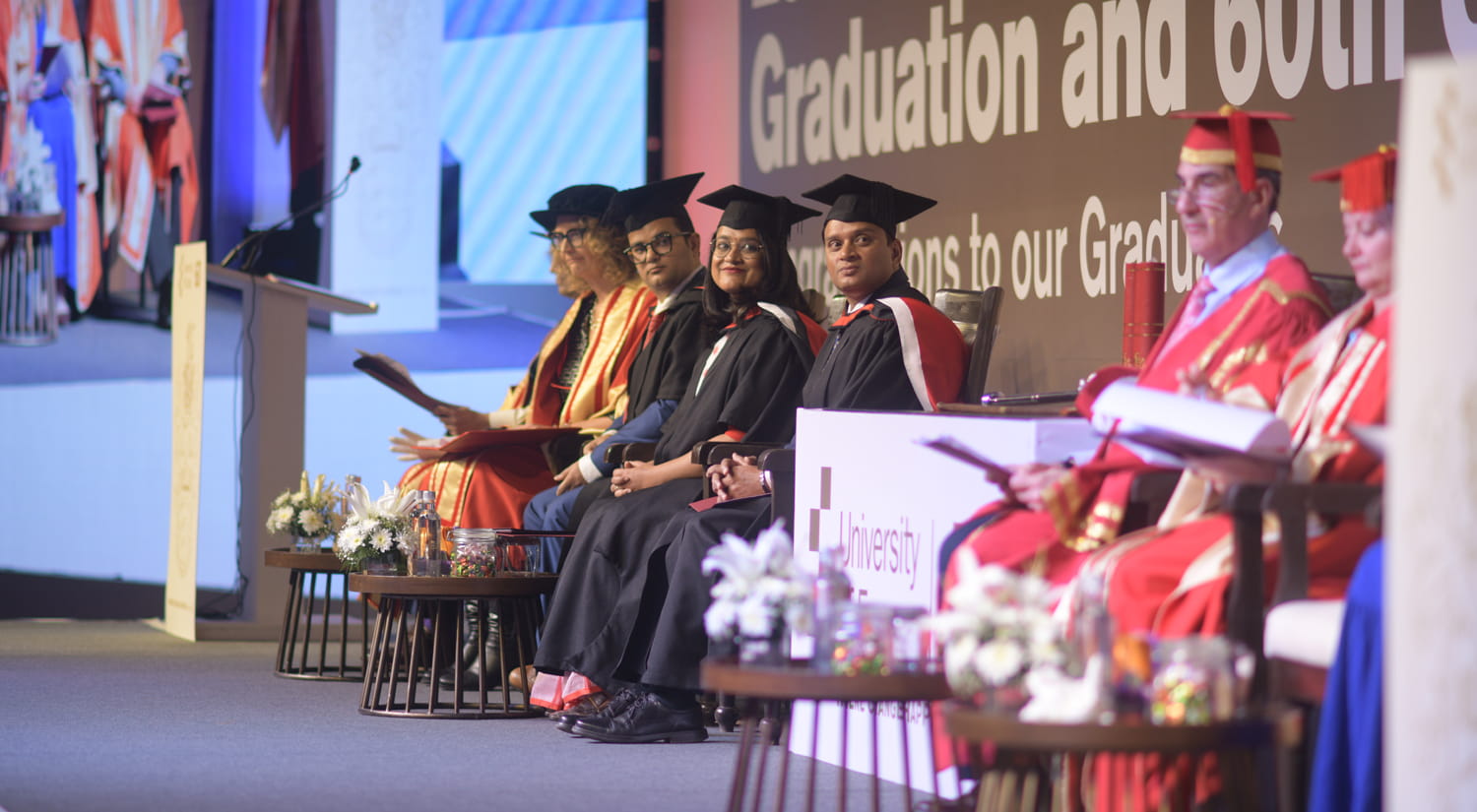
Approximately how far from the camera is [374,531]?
5.82 meters

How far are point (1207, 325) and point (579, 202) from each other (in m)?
3.66

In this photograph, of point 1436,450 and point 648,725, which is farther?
point 648,725

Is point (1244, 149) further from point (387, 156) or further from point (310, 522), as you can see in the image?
point (387, 156)

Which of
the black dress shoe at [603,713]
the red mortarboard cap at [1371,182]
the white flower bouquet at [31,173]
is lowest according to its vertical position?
the black dress shoe at [603,713]

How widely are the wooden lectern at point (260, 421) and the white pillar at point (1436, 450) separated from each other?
609 cm

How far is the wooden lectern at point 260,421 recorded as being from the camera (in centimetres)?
778

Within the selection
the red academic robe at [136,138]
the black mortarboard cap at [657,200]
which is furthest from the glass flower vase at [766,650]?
the red academic robe at [136,138]

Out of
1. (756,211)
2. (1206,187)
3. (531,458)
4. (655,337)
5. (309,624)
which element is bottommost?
(309,624)

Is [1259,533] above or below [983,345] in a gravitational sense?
below

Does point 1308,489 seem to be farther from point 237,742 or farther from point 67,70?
point 67,70

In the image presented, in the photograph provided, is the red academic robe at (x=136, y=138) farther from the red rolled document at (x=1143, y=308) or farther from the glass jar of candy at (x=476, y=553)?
the red rolled document at (x=1143, y=308)

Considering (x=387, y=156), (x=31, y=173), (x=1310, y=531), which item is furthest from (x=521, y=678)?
(x=31, y=173)

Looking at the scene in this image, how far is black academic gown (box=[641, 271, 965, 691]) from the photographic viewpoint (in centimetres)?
505

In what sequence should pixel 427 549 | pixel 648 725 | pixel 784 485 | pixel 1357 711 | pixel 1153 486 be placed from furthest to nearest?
pixel 427 549
pixel 648 725
pixel 784 485
pixel 1153 486
pixel 1357 711
